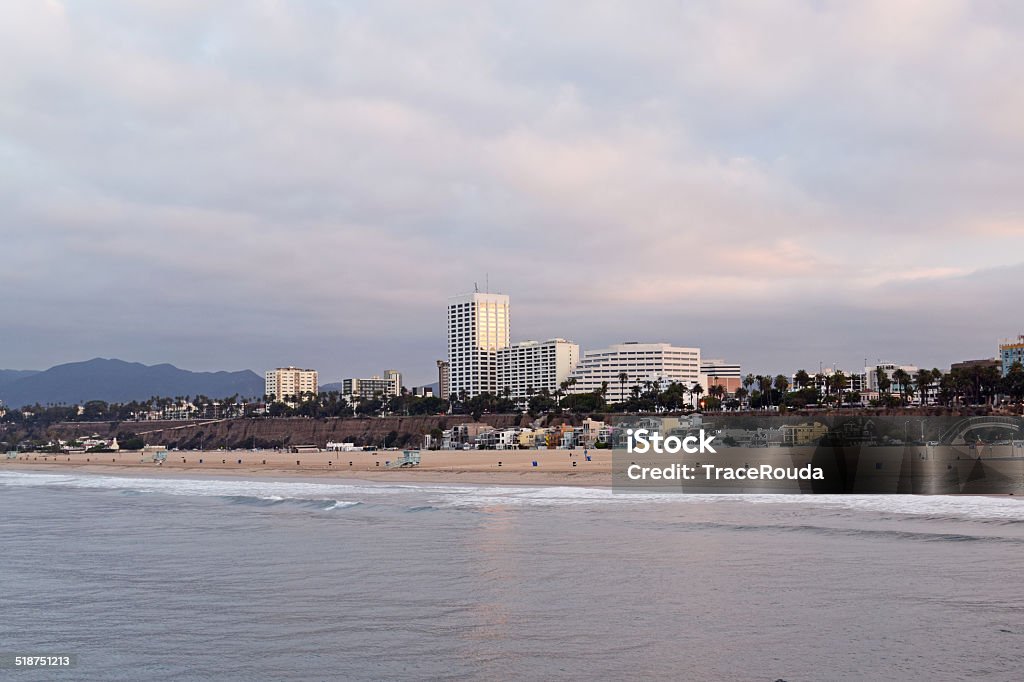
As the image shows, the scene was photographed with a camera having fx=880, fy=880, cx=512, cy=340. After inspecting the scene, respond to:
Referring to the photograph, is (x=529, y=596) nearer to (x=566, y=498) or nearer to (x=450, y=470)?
(x=566, y=498)

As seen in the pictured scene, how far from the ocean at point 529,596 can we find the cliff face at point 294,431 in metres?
110

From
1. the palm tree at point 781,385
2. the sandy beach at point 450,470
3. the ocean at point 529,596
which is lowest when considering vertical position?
the sandy beach at point 450,470

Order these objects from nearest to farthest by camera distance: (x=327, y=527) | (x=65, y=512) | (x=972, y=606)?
(x=972, y=606)
(x=327, y=527)
(x=65, y=512)

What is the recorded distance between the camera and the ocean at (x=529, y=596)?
11234 mm

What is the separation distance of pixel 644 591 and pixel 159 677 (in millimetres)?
8383

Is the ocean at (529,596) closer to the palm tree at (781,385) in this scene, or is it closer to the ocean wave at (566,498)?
the ocean wave at (566,498)

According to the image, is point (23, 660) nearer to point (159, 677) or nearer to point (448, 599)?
point (159, 677)

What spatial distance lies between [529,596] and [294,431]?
504 ft

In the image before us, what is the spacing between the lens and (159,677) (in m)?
10.8

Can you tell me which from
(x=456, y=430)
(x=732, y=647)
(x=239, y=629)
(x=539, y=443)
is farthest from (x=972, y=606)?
(x=456, y=430)

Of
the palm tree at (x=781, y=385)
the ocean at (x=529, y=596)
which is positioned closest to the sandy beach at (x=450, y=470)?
the ocean at (x=529, y=596)

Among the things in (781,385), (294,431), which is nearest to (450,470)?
(781,385)

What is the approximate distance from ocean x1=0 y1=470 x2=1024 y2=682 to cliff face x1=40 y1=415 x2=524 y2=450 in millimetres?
109579

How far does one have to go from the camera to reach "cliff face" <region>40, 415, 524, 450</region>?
476 ft
